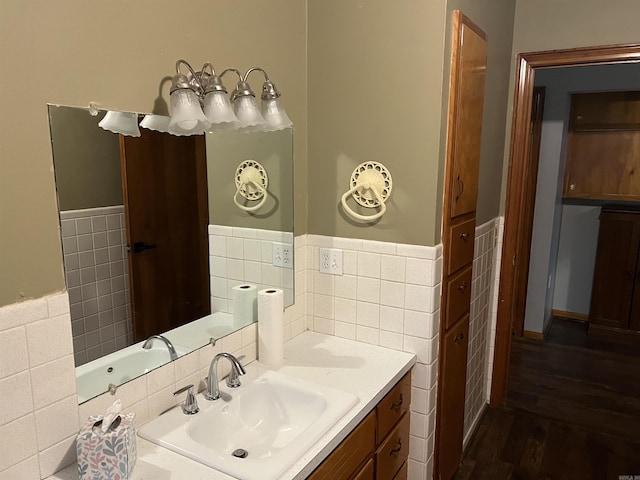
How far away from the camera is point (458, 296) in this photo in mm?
2109

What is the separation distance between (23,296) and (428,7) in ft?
5.05

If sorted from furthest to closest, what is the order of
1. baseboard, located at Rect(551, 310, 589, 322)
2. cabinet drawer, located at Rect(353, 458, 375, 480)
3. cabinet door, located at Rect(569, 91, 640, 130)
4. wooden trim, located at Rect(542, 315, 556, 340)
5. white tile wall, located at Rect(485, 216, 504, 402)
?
baseboard, located at Rect(551, 310, 589, 322) → wooden trim, located at Rect(542, 315, 556, 340) → cabinet door, located at Rect(569, 91, 640, 130) → white tile wall, located at Rect(485, 216, 504, 402) → cabinet drawer, located at Rect(353, 458, 375, 480)

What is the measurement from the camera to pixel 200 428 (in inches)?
55.0

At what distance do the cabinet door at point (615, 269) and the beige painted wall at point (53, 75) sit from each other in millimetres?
3908

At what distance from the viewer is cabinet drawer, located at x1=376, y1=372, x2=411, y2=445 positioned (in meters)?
1.65

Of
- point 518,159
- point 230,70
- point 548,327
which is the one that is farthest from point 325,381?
point 548,327

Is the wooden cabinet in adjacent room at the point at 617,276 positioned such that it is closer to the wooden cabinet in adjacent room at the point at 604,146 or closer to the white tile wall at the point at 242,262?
the wooden cabinet in adjacent room at the point at 604,146

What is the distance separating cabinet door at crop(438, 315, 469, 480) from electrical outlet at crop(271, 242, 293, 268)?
2.40 ft

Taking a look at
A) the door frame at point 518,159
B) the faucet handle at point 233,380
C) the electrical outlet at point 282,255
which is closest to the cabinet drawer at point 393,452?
the faucet handle at point 233,380

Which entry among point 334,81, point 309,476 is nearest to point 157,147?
point 334,81

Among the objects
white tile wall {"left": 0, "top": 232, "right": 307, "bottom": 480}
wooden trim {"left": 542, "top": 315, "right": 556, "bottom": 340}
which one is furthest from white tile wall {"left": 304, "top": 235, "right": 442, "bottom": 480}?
wooden trim {"left": 542, "top": 315, "right": 556, "bottom": 340}

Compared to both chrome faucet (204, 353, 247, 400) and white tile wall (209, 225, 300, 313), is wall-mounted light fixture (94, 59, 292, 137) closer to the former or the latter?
white tile wall (209, 225, 300, 313)

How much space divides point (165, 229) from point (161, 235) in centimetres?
3

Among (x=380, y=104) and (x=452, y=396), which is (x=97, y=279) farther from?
(x=452, y=396)
